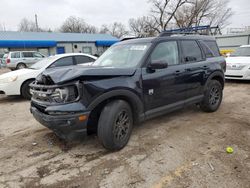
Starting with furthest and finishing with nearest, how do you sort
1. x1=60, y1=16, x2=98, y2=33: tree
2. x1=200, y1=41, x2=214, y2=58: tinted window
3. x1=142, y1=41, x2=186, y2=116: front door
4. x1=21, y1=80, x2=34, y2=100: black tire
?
x1=60, y1=16, x2=98, y2=33: tree
x1=21, y1=80, x2=34, y2=100: black tire
x1=200, y1=41, x2=214, y2=58: tinted window
x1=142, y1=41, x2=186, y2=116: front door

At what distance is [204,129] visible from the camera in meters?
3.98

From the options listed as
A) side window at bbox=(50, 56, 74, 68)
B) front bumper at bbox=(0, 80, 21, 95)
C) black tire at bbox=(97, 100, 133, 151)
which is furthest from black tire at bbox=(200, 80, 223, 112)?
front bumper at bbox=(0, 80, 21, 95)

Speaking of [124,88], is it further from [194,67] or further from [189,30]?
[189,30]

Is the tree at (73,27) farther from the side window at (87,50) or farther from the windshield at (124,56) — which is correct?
the windshield at (124,56)

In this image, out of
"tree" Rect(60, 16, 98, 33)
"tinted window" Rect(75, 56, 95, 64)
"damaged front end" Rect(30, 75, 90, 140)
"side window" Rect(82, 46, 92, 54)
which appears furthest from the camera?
"tree" Rect(60, 16, 98, 33)

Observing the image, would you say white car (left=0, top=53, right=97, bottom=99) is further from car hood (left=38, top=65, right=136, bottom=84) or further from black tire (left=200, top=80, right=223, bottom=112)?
black tire (left=200, top=80, right=223, bottom=112)

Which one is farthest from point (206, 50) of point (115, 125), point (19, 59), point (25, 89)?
point (19, 59)

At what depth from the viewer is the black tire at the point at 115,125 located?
9.71 feet

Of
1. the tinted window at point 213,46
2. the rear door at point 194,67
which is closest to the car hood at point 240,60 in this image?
the tinted window at point 213,46

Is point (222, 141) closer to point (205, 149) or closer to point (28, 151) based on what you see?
point (205, 149)

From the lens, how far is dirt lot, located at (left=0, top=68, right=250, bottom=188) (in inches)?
98.9

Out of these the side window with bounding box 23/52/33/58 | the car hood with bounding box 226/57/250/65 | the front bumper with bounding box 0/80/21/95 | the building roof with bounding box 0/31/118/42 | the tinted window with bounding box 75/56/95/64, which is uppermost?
the building roof with bounding box 0/31/118/42

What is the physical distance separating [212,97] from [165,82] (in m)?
1.86

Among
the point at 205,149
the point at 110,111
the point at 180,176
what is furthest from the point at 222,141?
the point at 110,111
